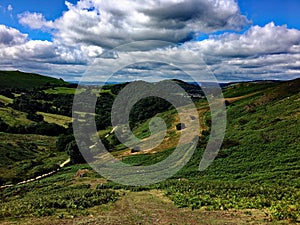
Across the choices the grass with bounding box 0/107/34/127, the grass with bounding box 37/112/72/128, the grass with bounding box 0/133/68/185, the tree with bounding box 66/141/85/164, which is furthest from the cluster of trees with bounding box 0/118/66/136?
the tree with bounding box 66/141/85/164

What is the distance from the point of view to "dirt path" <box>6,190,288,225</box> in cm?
2188

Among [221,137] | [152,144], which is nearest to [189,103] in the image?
[152,144]

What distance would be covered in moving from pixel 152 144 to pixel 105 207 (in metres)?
49.2

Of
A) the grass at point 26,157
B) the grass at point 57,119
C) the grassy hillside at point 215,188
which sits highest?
the grassy hillside at point 215,188

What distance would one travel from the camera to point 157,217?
24.1 m

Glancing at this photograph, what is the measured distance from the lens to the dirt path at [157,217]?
21875mm

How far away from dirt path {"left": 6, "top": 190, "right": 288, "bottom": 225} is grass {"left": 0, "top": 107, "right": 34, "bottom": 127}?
13765 cm

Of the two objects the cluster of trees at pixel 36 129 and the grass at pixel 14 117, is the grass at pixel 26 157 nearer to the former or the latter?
the cluster of trees at pixel 36 129

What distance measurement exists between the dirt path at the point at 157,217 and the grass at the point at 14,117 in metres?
138

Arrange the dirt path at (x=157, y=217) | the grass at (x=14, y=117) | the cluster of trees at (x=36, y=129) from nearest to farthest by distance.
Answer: the dirt path at (x=157, y=217), the cluster of trees at (x=36, y=129), the grass at (x=14, y=117)

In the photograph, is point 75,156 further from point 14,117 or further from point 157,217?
point 14,117

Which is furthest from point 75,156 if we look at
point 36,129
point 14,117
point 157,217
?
point 14,117

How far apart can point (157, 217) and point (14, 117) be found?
157918 millimetres

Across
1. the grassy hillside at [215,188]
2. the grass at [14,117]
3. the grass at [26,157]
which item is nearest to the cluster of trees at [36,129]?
the grass at [14,117]
